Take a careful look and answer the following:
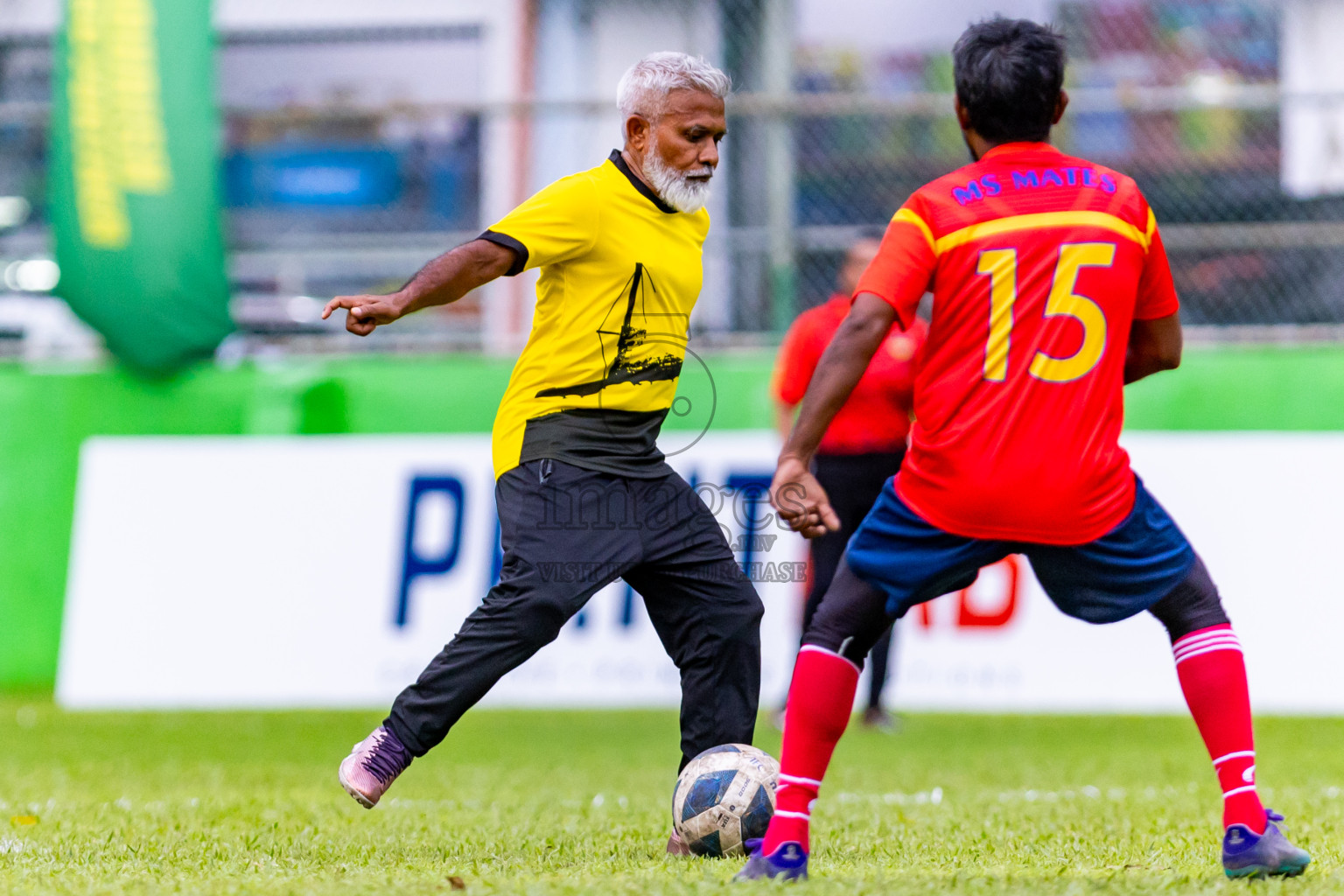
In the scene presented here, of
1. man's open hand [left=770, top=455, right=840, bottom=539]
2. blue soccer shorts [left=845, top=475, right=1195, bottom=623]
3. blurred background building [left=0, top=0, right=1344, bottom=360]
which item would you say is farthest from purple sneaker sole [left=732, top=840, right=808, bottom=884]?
blurred background building [left=0, top=0, right=1344, bottom=360]

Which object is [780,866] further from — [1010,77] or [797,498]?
[1010,77]

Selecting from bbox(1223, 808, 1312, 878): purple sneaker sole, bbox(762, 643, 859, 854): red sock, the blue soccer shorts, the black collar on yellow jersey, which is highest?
the black collar on yellow jersey

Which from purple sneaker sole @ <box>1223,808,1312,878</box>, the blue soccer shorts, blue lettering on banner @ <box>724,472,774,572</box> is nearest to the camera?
purple sneaker sole @ <box>1223,808,1312,878</box>

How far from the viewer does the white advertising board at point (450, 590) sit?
8367 millimetres

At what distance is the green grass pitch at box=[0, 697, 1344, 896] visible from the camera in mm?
3613

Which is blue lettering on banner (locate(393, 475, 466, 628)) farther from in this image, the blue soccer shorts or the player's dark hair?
the player's dark hair

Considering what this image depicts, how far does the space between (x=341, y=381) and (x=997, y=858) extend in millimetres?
6354

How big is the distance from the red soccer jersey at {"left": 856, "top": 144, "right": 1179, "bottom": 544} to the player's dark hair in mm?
102

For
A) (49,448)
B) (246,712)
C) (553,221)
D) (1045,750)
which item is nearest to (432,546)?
(246,712)

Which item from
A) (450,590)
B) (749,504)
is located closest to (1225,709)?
(749,504)

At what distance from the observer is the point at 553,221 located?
3.97 meters

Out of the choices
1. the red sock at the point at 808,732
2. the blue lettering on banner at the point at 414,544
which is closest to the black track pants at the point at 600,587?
the red sock at the point at 808,732

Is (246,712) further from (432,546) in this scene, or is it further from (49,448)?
(49,448)

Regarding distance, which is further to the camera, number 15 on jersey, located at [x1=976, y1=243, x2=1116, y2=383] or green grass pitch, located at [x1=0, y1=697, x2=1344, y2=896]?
green grass pitch, located at [x1=0, y1=697, x2=1344, y2=896]
